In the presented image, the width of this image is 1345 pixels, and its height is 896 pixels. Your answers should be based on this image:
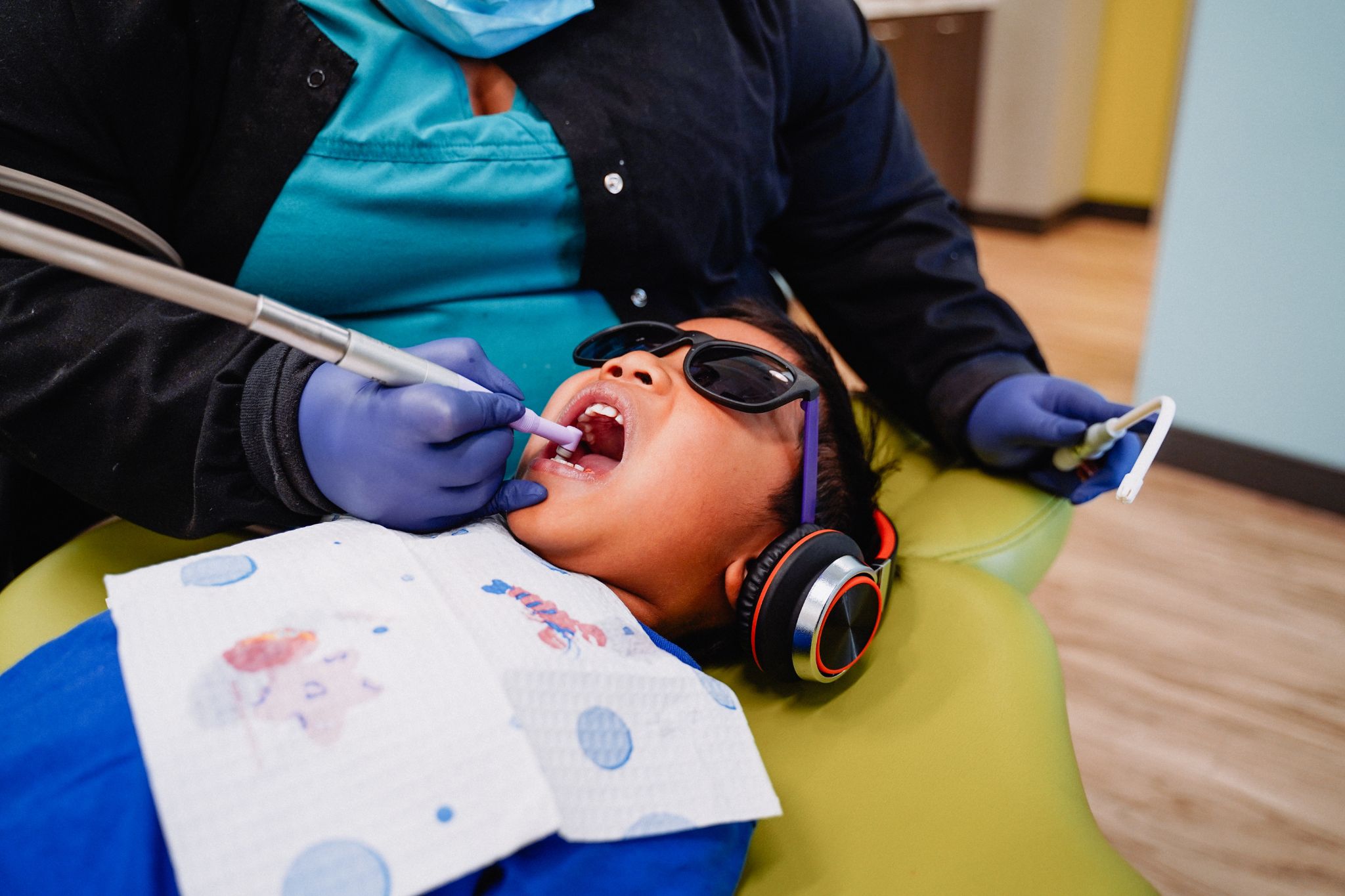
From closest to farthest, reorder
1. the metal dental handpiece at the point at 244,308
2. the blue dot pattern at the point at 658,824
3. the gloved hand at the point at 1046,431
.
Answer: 1. the metal dental handpiece at the point at 244,308
2. the blue dot pattern at the point at 658,824
3. the gloved hand at the point at 1046,431

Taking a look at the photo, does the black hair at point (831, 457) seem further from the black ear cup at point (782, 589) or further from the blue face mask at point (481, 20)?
the blue face mask at point (481, 20)

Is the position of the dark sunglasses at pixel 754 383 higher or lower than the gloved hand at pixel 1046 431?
higher

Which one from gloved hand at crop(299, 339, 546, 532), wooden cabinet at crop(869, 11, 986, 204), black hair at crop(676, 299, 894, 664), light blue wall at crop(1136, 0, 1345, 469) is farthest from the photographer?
wooden cabinet at crop(869, 11, 986, 204)

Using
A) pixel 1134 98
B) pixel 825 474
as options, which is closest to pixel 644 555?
pixel 825 474

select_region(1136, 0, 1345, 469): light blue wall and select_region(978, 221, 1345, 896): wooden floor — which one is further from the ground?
select_region(1136, 0, 1345, 469): light blue wall

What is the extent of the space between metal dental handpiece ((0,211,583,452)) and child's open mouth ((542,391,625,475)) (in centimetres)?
5

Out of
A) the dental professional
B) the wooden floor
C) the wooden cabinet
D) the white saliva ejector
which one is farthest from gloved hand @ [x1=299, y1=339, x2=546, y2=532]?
the wooden cabinet

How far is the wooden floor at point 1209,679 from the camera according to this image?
1349 millimetres

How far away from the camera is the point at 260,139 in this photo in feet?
2.82

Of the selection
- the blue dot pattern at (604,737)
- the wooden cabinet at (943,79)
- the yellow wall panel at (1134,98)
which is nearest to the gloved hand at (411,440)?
the blue dot pattern at (604,737)

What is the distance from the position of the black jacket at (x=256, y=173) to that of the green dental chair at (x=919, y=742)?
11 centimetres

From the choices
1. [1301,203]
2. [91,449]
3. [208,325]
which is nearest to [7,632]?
[91,449]

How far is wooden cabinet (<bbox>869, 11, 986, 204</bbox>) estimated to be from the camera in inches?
159

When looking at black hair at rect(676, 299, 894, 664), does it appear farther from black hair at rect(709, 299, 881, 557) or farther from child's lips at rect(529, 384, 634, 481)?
child's lips at rect(529, 384, 634, 481)
